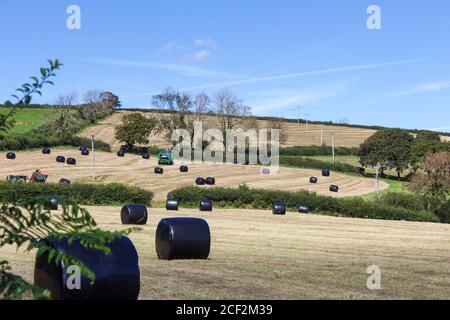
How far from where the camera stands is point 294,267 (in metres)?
17.4

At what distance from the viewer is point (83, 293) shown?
9.84 metres

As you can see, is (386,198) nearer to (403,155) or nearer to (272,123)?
(403,155)

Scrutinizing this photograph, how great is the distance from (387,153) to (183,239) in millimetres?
82452

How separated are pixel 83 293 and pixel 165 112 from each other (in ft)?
389

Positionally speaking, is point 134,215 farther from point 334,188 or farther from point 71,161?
point 71,161

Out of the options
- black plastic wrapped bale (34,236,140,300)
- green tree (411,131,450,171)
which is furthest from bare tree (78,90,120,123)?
black plastic wrapped bale (34,236,140,300)

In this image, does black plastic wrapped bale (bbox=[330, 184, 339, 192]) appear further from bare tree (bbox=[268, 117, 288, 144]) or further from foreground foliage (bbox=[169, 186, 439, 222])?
bare tree (bbox=[268, 117, 288, 144])

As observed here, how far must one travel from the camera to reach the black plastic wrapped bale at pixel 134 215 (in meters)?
32.0

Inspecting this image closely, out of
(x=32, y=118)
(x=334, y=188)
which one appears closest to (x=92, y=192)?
(x=334, y=188)

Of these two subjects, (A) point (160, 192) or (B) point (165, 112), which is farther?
(B) point (165, 112)

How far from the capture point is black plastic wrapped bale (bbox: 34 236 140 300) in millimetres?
9758

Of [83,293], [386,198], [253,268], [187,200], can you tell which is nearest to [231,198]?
[187,200]

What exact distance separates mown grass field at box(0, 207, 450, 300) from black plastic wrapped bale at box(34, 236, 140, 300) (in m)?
1.90

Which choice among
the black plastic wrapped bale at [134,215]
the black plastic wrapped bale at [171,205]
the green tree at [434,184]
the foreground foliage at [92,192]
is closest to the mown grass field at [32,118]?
the foreground foliage at [92,192]
